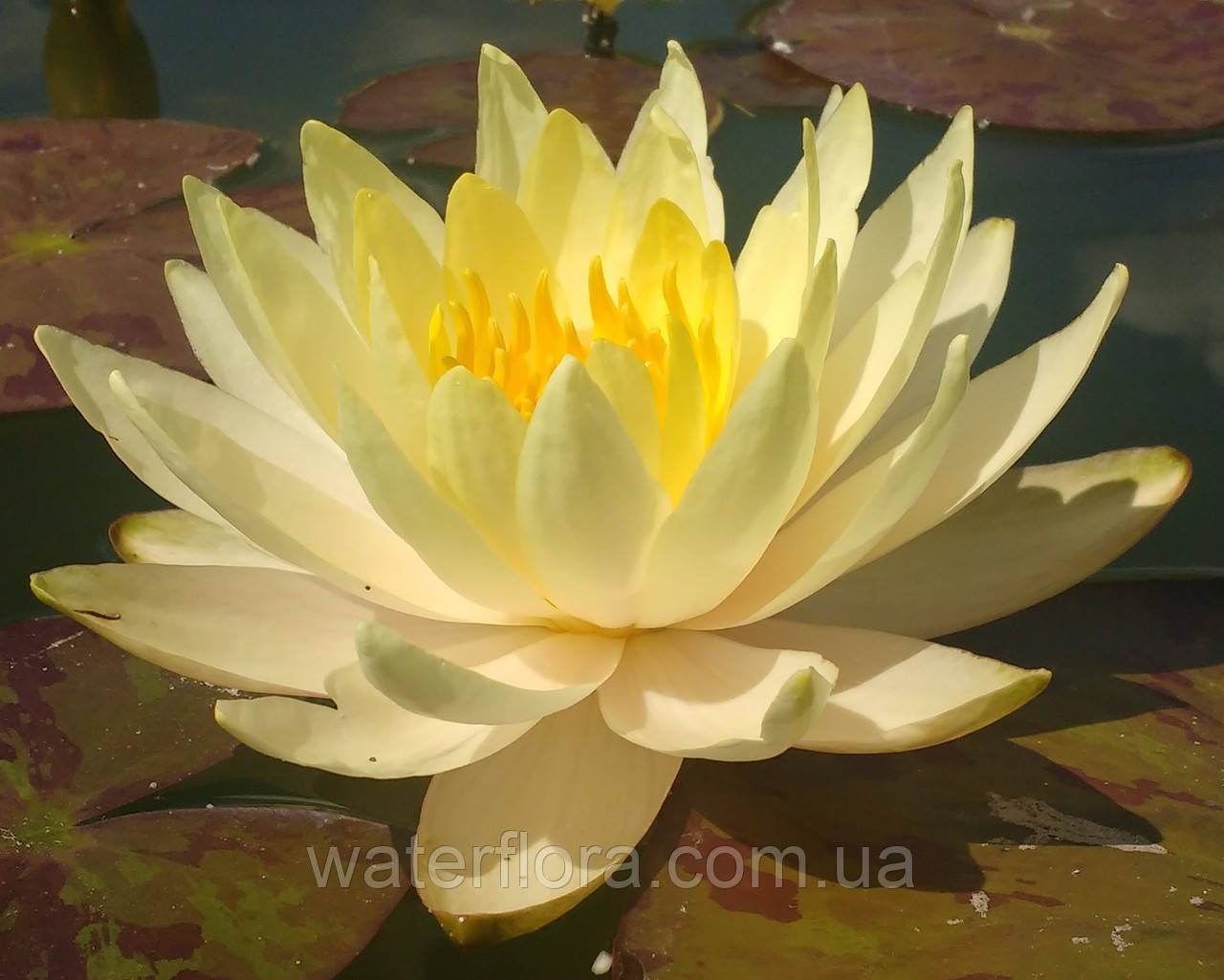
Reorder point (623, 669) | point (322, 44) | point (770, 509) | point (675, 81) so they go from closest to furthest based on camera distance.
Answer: point (770, 509) < point (623, 669) < point (675, 81) < point (322, 44)

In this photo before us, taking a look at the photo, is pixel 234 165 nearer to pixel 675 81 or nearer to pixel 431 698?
pixel 675 81

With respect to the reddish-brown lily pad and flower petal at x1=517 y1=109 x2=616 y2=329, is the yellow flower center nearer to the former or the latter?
flower petal at x1=517 y1=109 x2=616 y2=329

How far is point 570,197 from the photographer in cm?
121

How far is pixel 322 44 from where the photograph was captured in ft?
8.57

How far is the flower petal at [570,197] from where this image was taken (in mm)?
1177

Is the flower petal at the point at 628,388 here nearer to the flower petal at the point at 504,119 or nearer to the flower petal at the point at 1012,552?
the flower petal at the point at 1012,552

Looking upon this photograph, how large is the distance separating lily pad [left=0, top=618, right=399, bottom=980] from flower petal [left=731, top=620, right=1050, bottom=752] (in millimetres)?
461

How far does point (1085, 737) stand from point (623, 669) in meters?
0.47

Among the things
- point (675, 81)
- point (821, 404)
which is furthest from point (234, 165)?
point (821, 404)

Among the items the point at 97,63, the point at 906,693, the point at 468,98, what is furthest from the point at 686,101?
the point at 97,63

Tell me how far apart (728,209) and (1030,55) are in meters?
0.94

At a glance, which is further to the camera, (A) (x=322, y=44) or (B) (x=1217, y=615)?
(A) (x=322, y=44)

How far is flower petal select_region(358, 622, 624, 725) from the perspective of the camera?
776 millimetres

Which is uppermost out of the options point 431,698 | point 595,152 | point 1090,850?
point 595,152
